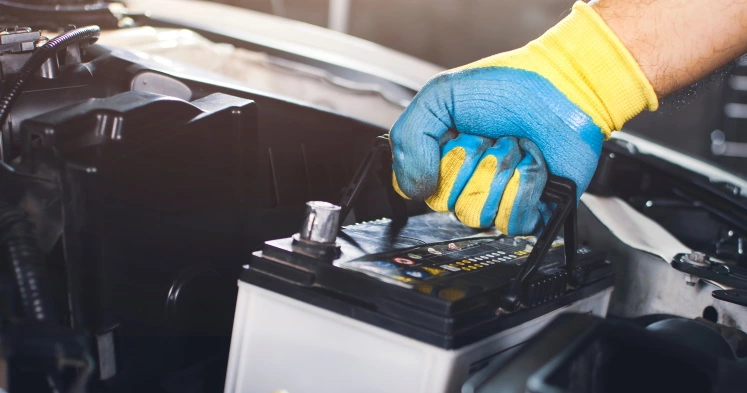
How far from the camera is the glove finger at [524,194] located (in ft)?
2.40

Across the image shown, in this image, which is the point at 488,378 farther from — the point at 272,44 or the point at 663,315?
the point at 272,44

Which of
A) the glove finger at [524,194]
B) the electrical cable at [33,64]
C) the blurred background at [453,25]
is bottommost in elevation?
the blurred background at [453,25]

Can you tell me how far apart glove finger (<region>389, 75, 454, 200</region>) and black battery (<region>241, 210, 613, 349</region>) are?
0.06 metres

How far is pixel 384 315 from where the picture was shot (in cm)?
60

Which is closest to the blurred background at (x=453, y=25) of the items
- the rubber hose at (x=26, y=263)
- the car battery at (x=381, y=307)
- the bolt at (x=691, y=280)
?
the bolt at (x=691, y=280)

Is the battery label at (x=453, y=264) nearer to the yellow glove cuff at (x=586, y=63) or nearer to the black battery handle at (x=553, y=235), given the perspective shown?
the black battery handle at (x=553, y=235)

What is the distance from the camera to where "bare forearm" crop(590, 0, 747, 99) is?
2.52 ft

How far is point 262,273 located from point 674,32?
0.50m

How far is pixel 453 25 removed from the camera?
521 centimetres

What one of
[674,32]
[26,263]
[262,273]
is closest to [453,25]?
[674,32]

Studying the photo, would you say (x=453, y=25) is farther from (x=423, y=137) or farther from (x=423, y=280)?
(x=423, y=280)

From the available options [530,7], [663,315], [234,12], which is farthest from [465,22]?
[663,315]

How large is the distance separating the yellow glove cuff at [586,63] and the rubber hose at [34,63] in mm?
429

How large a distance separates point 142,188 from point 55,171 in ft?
0.25
